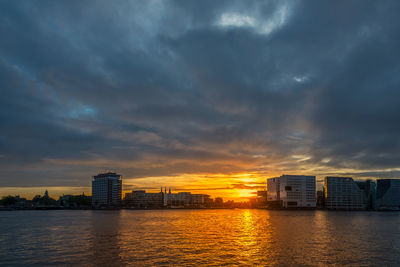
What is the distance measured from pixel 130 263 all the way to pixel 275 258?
2165cm

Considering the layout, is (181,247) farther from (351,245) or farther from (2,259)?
(351,245)

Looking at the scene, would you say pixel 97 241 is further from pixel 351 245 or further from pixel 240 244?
pixel 351 245

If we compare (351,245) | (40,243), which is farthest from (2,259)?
(351,245)

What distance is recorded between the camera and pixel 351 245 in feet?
199

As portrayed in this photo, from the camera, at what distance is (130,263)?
4169cm

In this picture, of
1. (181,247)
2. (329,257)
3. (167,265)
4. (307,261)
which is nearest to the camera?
(167,265)

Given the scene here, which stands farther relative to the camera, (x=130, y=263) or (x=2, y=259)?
(x=2, y=259)

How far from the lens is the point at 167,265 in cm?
4091

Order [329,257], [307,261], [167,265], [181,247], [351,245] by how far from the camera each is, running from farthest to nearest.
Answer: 1. [351,245]
2. [181,247]
3. [329,257]
4. [307,261]
5. [167,265]

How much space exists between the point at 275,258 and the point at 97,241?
36901mm

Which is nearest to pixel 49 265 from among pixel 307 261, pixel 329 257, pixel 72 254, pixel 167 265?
pixel 72 254

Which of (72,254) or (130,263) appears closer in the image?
(130,263)

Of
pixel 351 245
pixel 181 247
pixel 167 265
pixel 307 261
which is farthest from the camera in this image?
pixel 351 245

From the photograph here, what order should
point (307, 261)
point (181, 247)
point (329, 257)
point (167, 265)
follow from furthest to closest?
point (181, 247) → point (329, 257) → point (307, 261) → point (167, 265)
